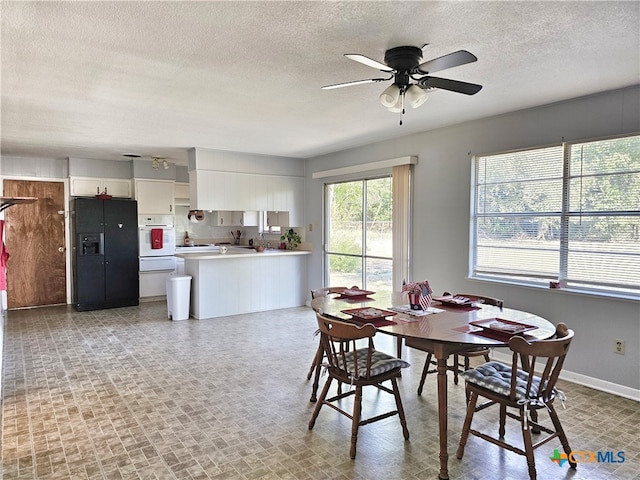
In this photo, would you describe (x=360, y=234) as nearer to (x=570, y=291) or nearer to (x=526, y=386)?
(x=570, y=291)

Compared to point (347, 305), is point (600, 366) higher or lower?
lower

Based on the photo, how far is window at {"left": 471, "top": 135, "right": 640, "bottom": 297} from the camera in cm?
335

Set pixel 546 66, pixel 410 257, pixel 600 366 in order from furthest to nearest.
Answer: pixel 410 257 < pixel 600 366 < pixel 546 66

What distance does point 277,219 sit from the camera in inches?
289

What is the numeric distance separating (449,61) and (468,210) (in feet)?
8.28

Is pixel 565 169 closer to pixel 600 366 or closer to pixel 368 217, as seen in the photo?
pixel 600 366

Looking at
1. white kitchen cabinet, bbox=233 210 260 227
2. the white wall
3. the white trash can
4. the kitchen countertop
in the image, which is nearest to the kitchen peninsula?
the kitchen countertop

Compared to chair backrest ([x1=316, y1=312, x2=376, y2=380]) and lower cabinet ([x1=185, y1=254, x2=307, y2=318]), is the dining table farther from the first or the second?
lower cabinet ([x1=185, y1=254, x2=307, y2=318])

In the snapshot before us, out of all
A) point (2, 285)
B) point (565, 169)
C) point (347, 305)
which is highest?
point (565, 169)

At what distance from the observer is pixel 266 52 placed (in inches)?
102

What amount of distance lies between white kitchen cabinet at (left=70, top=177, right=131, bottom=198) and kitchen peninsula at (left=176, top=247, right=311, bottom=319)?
2107 mm

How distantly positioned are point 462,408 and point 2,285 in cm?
353

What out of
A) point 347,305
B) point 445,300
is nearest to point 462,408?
point 445,300

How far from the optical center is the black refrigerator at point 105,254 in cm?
658
